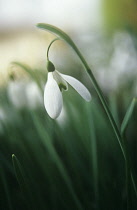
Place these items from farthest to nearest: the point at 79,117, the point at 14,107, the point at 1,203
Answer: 1. the point at 14,107
2. the point at 79,117
3. the point at 1,203

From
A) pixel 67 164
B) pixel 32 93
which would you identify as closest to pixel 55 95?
pixel 67 164

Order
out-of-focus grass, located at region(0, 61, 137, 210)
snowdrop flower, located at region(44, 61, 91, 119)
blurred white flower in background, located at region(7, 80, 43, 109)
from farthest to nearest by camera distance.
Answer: blurred white flower in background, located at region(7, 80, 43, 109) → out-of-focus grass, located at region(0, 61, 137, 210) → snowdrop flower, located at region(44, 61, 91, 119)

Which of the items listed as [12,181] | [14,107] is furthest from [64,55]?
[12,181]

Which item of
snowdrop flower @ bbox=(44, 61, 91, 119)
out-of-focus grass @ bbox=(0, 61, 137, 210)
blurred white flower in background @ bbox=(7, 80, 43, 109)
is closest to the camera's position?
snowdrop flower @ bbox=(44, 61, 91, 119)

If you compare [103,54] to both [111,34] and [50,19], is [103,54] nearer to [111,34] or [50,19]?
[111,34]

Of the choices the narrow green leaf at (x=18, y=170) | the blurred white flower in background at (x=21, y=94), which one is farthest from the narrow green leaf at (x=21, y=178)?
the blurred white flower in background at (x=21, y=94)

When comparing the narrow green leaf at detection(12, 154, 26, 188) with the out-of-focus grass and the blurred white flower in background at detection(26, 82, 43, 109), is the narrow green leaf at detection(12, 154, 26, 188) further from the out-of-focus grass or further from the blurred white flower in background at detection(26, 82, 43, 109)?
the blurred white flower in background at detection(26, 82, 43, 109)

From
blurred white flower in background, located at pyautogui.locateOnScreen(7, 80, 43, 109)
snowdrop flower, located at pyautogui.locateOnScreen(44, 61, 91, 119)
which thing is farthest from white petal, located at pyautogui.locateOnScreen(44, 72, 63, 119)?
blurred white flower in background, located at pyautogui.locateOnScreen(7, 80, 43, 109)

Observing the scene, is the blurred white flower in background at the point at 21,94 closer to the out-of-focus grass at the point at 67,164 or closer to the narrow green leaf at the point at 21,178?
the out-of-focus grass at the point at 67,164
